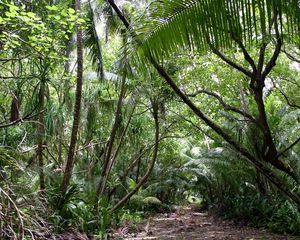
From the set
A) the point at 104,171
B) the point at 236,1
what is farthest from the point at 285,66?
the point at 236,1

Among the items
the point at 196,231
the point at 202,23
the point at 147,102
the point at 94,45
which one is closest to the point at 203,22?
the point at 202,23

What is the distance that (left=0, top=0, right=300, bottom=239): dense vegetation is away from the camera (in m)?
3.26

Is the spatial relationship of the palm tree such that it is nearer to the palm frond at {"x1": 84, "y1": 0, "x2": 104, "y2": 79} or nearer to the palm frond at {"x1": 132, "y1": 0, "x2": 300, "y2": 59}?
the palm frond at {"x1": 132, "y1": 0, "x2": 300, "y2": 59}

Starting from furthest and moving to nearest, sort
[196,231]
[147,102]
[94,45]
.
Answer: [147,102]
[196,231]
[94,45]

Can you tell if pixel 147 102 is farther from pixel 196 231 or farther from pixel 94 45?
pixel 196 231

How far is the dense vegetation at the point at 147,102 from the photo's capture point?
10.7 feet

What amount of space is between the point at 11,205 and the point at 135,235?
209 inches

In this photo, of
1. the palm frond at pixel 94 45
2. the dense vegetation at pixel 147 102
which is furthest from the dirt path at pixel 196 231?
the palm frond at pixel 94 45

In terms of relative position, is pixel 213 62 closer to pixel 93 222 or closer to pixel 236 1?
pixel 93 222

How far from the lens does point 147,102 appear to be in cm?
1362

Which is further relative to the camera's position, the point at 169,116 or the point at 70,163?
the point at 169,116

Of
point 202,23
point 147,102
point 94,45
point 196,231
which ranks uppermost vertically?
point 94,45

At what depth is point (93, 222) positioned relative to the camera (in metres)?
8.80

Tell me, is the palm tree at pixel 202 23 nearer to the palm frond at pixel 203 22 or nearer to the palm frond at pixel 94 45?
the palm frond at pixel 203 22
